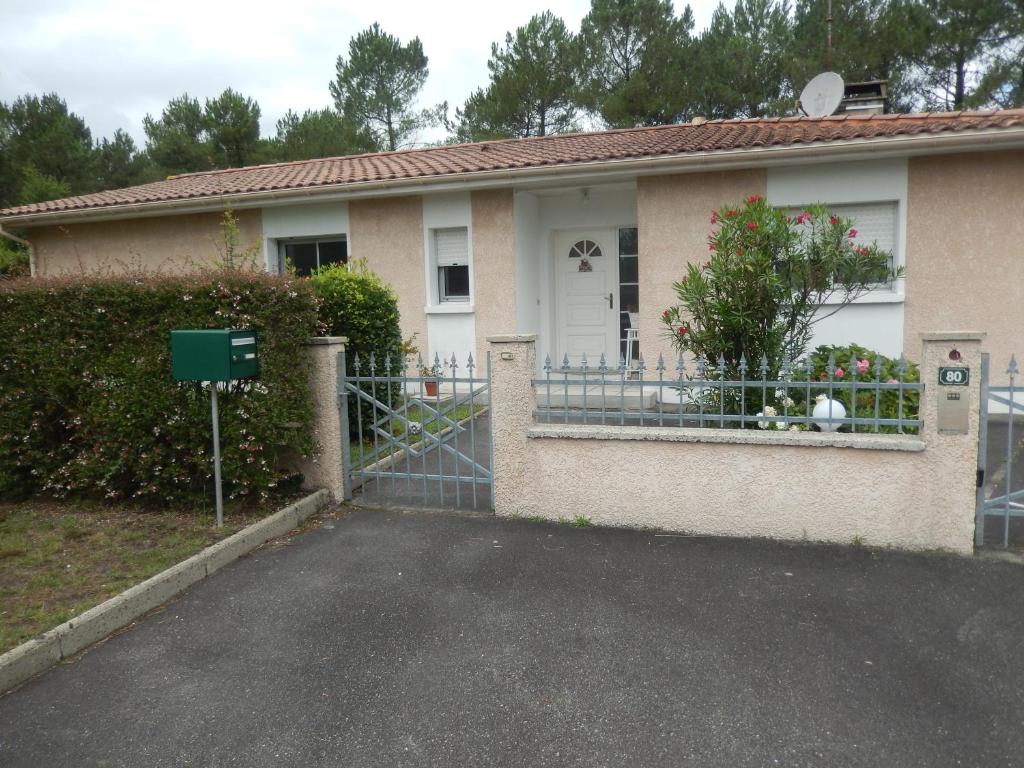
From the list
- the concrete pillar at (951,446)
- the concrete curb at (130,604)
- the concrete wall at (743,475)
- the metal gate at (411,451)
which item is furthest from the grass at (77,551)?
the concrete pillar at (951,446)

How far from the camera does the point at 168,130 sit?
2567 centimetres

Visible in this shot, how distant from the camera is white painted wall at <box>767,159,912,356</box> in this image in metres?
8.70

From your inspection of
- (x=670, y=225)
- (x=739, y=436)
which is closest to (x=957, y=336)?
(x=739, y=436)

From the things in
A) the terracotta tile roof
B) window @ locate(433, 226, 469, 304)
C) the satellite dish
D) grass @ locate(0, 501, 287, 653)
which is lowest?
grass @ locate(0, 501, 287, 653)

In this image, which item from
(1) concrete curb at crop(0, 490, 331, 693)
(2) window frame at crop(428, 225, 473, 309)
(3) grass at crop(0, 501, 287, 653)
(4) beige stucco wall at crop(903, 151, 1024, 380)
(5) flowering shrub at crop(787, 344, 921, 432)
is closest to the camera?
(1) concrete curb at crop(0, 490, 331, 693)

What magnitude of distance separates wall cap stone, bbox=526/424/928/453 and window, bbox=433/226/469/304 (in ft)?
19.0

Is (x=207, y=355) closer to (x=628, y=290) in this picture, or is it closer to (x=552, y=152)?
(x=552, y=152)

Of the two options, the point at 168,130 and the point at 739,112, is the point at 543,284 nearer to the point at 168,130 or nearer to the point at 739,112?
the point at 739,112

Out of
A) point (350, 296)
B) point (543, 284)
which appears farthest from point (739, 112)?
point (350, 296)

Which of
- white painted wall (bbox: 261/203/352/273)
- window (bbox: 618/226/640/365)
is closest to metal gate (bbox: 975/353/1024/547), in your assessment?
window (bbox: 618/226/640/365)

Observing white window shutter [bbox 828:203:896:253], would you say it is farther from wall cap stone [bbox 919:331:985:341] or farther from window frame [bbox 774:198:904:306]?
wall cap stone [bbox 919:331:985:341]

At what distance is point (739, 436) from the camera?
493cm

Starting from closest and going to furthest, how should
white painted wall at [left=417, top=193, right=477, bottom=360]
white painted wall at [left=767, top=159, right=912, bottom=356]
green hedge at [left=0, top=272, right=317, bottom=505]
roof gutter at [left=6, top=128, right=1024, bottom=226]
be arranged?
1. green hedge at [left=0, top=272, right=317, bottom=505]
2. roof gutter at [left=6, top=128, right=1024, bottom=226]
3. white painted wall at [left=767, top=159, right=912, bottom=356]
4. white painted wall at [left=417, top=193, right=477, bottom=360]

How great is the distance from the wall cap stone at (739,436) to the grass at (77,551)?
242 centimetres
